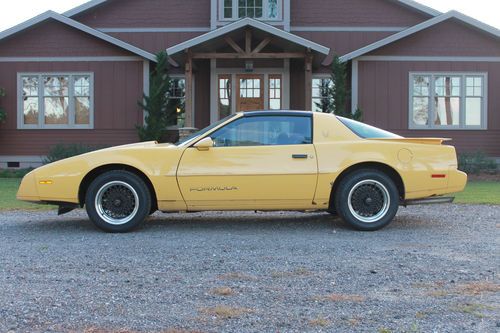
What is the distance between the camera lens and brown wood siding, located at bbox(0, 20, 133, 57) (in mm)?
16906

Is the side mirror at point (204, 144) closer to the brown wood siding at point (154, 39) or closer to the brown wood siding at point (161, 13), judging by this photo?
the brown wood siding at point (154, 39)

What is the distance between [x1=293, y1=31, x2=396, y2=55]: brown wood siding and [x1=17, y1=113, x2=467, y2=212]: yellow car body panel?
11478 mm

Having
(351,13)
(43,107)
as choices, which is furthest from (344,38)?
(43,107)

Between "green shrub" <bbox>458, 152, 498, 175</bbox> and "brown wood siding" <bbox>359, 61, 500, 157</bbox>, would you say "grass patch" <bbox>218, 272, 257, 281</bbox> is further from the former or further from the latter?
"brown wood siding" <bbox>359, 61, 500, 157</bbox>

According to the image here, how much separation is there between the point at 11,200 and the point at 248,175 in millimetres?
5731

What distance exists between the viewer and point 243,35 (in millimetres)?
16203

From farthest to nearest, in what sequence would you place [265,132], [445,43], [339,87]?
[445,43] → [339,87] → [265,132]

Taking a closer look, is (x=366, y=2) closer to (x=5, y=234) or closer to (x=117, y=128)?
(x=117, y=128)

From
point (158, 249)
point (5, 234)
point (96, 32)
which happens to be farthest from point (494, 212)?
point (96, 32)

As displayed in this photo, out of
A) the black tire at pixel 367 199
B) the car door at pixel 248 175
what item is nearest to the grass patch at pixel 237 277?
the car door at pixel 248 175

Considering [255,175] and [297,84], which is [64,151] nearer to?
[297,84]

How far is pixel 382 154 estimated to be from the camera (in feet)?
22.2

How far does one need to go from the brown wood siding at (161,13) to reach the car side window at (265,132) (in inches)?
463

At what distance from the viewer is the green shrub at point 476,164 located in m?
16.2
